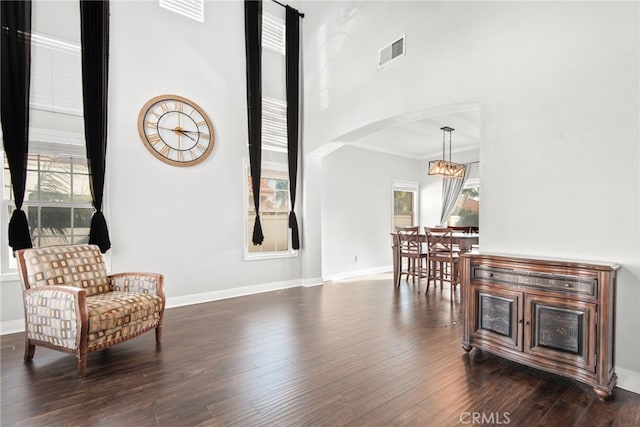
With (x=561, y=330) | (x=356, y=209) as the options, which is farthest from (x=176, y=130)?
(x=561, y=330)

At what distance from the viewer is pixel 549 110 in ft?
8.62

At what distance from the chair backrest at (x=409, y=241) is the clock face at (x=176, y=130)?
350cm

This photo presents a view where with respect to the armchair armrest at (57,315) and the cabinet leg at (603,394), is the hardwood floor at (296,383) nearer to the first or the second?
the cabinet leg at (603,394)

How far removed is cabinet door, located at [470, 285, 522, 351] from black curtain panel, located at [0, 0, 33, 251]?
448cm

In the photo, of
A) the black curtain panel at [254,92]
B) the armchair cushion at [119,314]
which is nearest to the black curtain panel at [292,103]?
the black curtain panel at [254,92]

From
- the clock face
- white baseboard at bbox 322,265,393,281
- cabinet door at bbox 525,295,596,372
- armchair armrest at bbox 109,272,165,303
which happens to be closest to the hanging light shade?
white baseboard at bbox 322,265,393,281

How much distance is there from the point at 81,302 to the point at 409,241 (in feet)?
15.2

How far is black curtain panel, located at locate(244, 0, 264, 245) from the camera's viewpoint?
4.91 m

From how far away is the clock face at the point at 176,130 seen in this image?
4121 millimetres

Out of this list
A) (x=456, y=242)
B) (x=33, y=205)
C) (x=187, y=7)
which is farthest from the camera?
(x=456, y=242)

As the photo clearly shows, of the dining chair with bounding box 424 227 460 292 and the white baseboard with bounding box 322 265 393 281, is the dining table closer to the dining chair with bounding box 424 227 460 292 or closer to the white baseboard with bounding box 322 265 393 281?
the dining chair with bounding box 424 227 460 292

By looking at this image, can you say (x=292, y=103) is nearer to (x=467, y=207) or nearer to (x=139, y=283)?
(x=139, y=283)

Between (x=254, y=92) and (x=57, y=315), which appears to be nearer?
(x=57, y=315)

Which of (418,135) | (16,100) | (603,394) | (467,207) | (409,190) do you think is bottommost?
(603,394)
